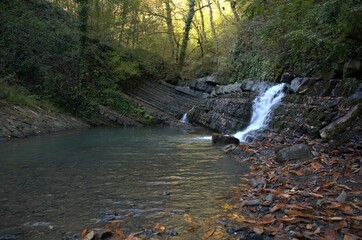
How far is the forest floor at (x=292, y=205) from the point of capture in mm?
4039

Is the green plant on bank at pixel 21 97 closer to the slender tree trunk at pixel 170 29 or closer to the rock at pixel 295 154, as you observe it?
the rock at pixel 295 154

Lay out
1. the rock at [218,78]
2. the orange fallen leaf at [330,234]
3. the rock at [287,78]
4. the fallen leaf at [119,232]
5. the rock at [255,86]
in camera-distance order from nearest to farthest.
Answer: the orange fallen leaf at [330,234] < the fallen leaf at [119,232] < the rock at [287,78] < the rock at [255,86] < the rock at [218,78]

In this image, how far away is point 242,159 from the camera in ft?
30.1

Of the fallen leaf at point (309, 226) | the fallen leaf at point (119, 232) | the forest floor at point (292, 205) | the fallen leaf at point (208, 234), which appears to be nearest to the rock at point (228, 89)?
the forest floor at point (292, 205)

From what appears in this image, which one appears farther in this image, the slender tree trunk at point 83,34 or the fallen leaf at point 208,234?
the slender tree trunk at point 83,34

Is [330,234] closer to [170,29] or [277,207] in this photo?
[277,207]

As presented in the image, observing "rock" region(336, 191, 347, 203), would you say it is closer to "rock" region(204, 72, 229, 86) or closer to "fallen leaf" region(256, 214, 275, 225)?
"fallen leaf" region(256, 214, 275, 225)

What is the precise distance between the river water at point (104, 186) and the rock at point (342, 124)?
259 cm

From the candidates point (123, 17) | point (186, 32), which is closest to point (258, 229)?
point (123, 17)

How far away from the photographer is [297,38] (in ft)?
Answer: 29.0

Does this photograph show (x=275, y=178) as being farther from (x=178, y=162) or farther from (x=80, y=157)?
(x=80, y=157)

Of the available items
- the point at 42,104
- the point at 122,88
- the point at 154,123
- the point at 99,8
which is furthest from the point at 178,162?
the point at 99,8

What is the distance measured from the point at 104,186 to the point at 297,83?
10.5m

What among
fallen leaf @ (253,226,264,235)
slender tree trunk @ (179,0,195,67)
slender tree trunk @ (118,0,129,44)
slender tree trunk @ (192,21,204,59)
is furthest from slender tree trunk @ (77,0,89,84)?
fallen leaf @ (253,226,264,235)
